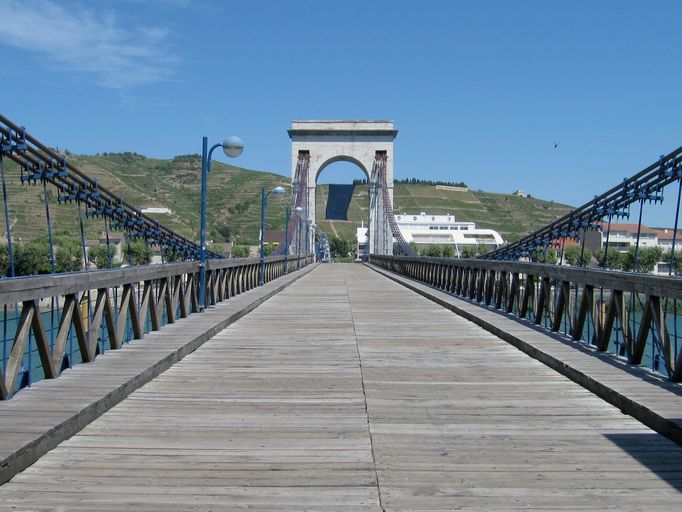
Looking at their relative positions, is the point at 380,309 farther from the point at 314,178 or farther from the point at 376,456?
the point at 314,178

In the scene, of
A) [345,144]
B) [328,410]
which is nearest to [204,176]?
[328,410]

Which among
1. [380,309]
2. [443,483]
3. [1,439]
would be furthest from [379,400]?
[380,309]

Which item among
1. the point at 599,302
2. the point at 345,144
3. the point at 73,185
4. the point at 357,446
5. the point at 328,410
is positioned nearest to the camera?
the point at 357,446

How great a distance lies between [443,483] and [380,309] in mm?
11956

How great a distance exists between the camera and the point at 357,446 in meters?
4.83

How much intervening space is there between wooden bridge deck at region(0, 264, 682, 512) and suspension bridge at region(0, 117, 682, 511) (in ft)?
0.06

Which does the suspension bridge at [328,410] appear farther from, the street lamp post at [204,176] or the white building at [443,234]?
the white building at [443,234]

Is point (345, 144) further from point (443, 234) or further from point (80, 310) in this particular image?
point (80, 310)

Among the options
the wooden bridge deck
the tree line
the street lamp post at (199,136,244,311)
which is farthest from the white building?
the wooden bridge deck

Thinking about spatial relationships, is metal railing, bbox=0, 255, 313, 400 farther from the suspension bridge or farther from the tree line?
the tree line

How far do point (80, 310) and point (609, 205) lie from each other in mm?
12641

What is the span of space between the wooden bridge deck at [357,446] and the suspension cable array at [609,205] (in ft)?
19.8

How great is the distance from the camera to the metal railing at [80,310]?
5.54m

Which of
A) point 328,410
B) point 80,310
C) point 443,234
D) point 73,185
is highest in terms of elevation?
point 443,234
